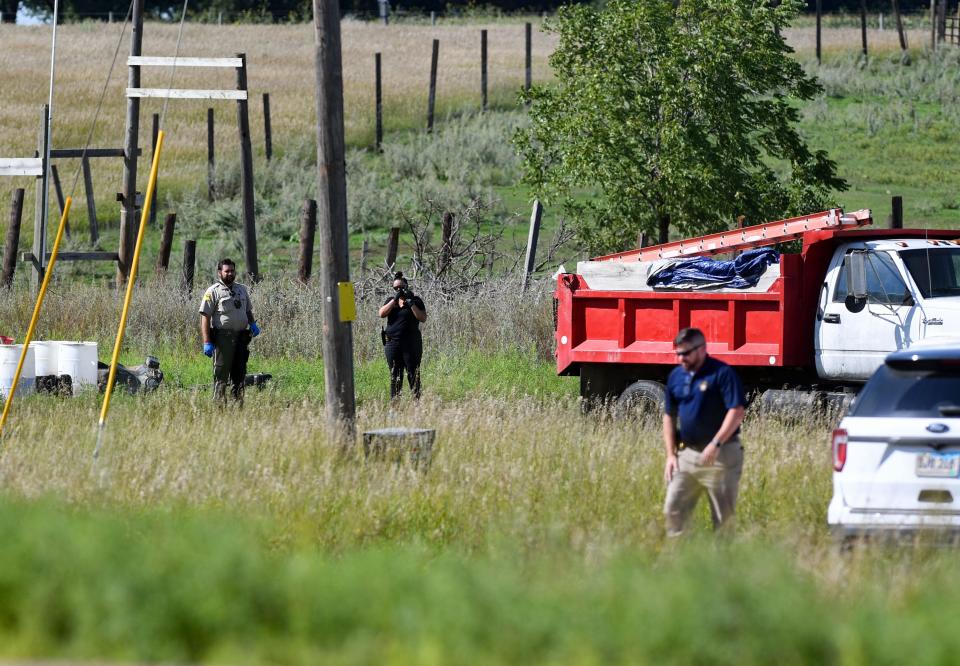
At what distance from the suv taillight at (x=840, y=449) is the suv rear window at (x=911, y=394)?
Result: 0.54ft

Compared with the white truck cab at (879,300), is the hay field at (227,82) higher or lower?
higher

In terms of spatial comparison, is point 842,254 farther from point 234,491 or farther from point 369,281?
point 369,281

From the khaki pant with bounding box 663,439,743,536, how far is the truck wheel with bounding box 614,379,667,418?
5.85m

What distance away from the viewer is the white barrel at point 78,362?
668 inches

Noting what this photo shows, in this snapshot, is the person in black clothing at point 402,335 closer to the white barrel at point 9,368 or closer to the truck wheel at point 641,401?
the truck wheel at point 641,401

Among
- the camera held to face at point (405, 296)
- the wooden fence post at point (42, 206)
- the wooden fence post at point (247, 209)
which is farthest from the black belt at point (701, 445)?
the wooden fence post at point (247, 209)

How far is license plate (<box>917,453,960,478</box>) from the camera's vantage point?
8719 mm

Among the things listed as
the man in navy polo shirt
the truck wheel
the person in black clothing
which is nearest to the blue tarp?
the truck wheel

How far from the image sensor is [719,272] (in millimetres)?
15320

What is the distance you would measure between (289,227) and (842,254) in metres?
22.0

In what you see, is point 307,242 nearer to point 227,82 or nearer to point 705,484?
point 705,484

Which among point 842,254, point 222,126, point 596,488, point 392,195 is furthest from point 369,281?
point 222,126

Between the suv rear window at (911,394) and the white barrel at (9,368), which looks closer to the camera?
the suv rear window at (911,394)

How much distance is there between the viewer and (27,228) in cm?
3712
